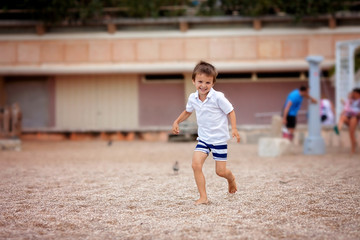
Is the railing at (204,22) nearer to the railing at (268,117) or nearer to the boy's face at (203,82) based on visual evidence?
the railing at (268,117)

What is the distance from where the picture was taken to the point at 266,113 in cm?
2100

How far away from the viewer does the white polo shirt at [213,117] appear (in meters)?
5.57

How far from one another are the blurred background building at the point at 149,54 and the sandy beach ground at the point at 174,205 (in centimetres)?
1163

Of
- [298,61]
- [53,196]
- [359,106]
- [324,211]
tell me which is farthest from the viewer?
[298,61]

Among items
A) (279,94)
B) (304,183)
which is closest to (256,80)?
(279,94)

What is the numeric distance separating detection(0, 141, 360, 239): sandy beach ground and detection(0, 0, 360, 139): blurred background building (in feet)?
38.1

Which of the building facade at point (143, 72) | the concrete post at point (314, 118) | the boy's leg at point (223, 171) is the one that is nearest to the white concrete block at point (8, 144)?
the building facade at point (143, 72)

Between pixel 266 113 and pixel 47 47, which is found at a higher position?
pixel 47 47

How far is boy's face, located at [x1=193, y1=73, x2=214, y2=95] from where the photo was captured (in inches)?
217

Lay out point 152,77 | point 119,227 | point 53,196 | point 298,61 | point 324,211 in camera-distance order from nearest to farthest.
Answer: point 119,227 → point 324,211 → point 53,196 → point 298,61 → point 152,77

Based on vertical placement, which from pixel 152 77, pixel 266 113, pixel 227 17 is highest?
pixel 227 17

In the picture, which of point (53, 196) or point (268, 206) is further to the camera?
point (53, 196)

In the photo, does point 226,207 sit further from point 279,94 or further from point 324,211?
point 279,94

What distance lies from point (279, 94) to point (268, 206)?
15869mm
